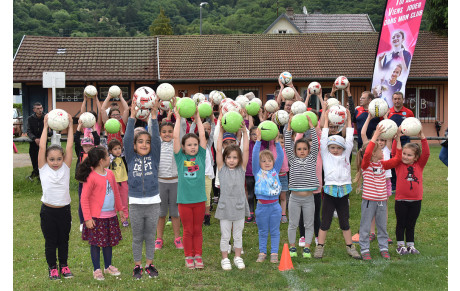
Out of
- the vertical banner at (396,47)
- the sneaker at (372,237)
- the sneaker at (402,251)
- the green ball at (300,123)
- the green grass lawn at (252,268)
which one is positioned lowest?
the green grass lawn at (252,268)

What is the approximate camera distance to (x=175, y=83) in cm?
2238

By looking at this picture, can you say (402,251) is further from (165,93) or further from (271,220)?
(165,93)

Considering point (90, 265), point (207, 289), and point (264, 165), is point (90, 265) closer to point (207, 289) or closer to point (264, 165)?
point (207, 289)

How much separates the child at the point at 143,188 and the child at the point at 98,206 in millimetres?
230

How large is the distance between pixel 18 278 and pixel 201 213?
7.53 ft

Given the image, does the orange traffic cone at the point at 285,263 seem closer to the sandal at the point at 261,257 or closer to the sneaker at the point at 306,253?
the sandal at the point at 261,257

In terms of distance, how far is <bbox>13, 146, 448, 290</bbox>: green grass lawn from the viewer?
539 centimetres

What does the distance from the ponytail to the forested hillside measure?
143 ft

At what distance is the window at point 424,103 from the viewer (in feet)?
74.1

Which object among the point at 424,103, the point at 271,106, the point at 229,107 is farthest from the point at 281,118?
the point at 424,103

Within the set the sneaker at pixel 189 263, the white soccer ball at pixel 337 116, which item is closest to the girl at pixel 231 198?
the sneaker at pixel 189 263

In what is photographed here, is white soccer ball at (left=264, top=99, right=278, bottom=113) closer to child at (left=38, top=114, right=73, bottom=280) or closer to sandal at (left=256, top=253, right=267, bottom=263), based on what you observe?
sandal at (left=256, top=253, right=267, bottom=263)

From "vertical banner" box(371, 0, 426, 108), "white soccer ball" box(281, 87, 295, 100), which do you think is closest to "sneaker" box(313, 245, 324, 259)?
"white soccer ball" box(281, 87, 295, 100)

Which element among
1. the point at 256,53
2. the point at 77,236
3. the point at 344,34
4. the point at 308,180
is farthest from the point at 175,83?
the point at 308,180
